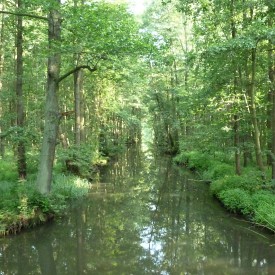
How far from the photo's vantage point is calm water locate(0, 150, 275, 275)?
8.19 m

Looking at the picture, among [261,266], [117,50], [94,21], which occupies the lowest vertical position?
[261,266]

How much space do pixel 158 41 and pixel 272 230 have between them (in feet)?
22.4

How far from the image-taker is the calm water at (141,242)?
8.19 meters

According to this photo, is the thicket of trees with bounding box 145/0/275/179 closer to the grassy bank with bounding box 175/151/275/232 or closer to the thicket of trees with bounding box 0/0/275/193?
the thicket of trees with bounding box 0/0/275/193

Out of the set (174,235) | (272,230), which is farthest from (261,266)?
(174,235)

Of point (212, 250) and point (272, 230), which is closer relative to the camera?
point (212, 250)

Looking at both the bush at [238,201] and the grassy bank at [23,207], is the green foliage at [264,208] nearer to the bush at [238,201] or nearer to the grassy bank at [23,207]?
the bush at [238,201]

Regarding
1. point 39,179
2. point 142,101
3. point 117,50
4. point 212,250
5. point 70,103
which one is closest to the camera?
point 212,250

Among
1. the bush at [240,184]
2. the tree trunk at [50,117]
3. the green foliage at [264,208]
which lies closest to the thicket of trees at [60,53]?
the tree trunk at [50,117]

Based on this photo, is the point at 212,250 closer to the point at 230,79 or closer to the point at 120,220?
the point at 120,220

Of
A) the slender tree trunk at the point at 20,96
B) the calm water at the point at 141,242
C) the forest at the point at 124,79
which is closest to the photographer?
the calm water at the point at 141,242

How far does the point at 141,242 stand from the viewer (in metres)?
9.99

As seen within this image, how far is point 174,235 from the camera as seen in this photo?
10727 mm

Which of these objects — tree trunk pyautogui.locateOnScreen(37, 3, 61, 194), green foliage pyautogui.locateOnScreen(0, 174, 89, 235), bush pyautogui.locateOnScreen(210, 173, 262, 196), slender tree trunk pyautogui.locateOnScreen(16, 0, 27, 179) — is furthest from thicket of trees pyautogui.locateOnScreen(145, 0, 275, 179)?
green foliage pyautogui.locateOnScreen(0, 174, 89, 235)
